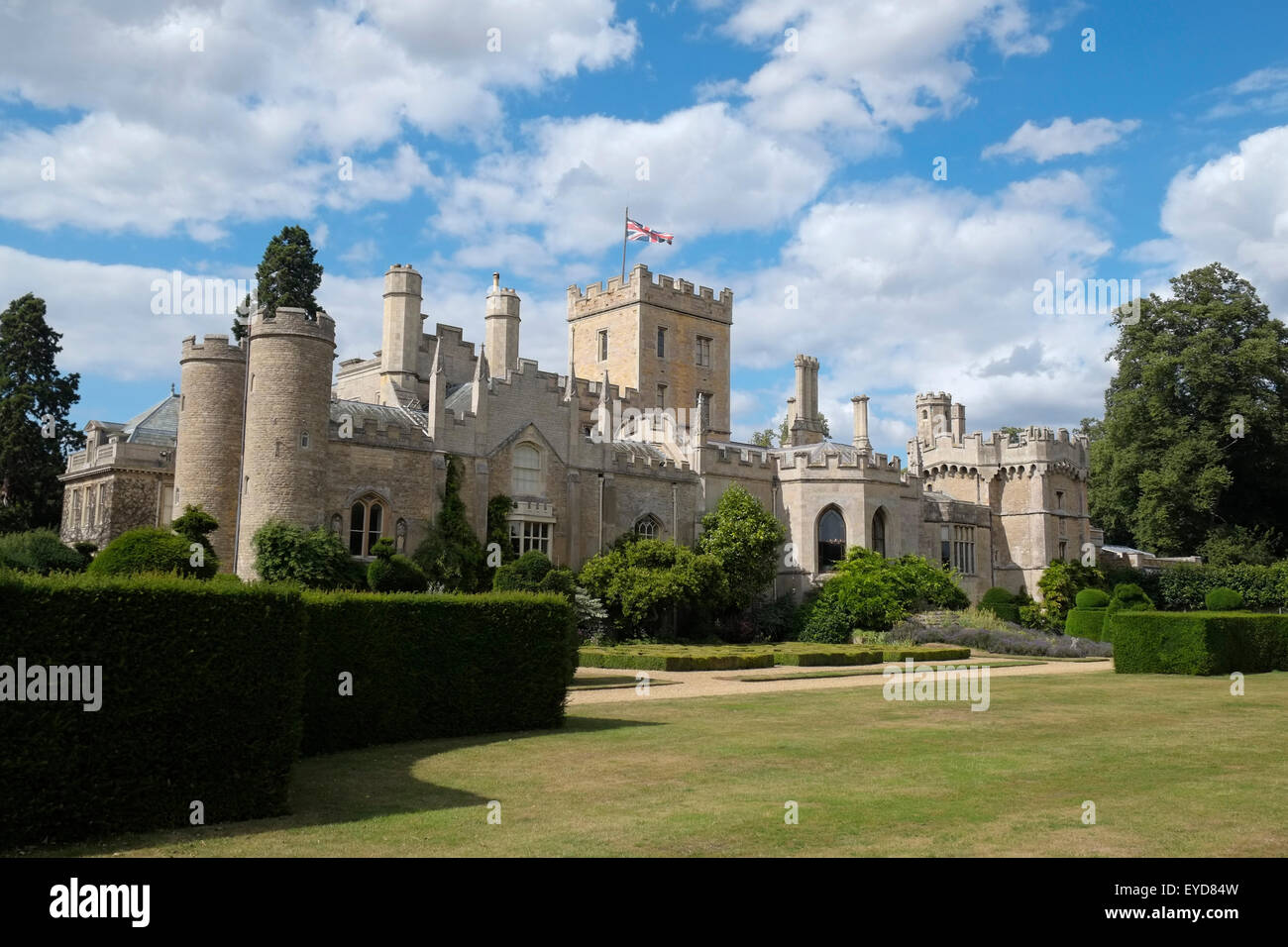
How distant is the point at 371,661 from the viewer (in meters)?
13.8

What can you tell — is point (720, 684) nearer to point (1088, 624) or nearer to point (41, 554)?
point (41, 554)

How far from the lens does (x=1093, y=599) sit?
40188mm

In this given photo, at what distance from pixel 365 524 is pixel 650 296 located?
26.1 meters

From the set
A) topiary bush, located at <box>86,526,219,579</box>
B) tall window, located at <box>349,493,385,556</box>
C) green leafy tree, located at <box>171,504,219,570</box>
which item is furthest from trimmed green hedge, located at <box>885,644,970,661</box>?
topiary bush, located at <box>86,526,219,579</box>

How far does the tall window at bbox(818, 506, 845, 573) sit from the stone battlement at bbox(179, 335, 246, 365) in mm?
21749

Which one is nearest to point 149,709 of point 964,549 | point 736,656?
point 736,656

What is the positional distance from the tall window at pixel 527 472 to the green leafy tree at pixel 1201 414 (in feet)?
93.3

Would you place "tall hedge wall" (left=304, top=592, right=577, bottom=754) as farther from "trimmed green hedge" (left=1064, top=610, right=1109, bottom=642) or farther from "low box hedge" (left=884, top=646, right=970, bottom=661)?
"trimmed green hedge" (left=1064, top=610, right=1109, bottom=642)

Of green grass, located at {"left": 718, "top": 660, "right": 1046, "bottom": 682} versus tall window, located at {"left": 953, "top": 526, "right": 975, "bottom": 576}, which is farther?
tall window, located at {"left": 953, "top": 526, "right": 975, "bottom": 576}

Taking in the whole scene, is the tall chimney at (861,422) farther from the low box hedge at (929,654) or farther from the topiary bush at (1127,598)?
the low box hedge at (929,654)

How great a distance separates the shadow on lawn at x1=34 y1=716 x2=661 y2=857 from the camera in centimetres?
892

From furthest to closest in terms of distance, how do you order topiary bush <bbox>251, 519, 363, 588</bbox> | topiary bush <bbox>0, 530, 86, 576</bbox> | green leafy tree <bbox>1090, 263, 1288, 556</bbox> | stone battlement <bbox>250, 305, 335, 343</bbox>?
green leafy tree <bbox>1090, 263, 1288, 556</bbox> → stone battlement <bbox>250, 305, 335, 343</bbox> → topiary bush <bbox>251, 519, 363, 588</bbox> → topiary bush <bbox>0, 530, 86, 576</bbox>

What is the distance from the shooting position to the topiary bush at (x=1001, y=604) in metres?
42.2
